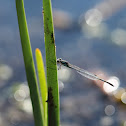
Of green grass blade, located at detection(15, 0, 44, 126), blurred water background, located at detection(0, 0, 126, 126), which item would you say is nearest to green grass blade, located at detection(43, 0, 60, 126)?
green grass blade, located at detection(15, 0, 44, 126)

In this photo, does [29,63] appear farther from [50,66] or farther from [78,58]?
[78,58]

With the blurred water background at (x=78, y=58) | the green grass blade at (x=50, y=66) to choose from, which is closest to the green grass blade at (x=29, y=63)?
the green grass blade at (x=50, y=66)

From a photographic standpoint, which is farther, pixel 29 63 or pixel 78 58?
pixel 78 58

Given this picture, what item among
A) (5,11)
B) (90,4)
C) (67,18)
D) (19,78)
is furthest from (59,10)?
(19,78)

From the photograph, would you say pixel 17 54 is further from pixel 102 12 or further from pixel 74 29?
pixel 102 12

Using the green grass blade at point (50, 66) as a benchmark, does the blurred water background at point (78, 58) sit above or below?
above

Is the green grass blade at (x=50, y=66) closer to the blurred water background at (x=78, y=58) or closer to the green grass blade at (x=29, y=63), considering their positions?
the green grass blade at (x=29, y=63)

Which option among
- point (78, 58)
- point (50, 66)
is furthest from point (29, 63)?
point (78, 58)
